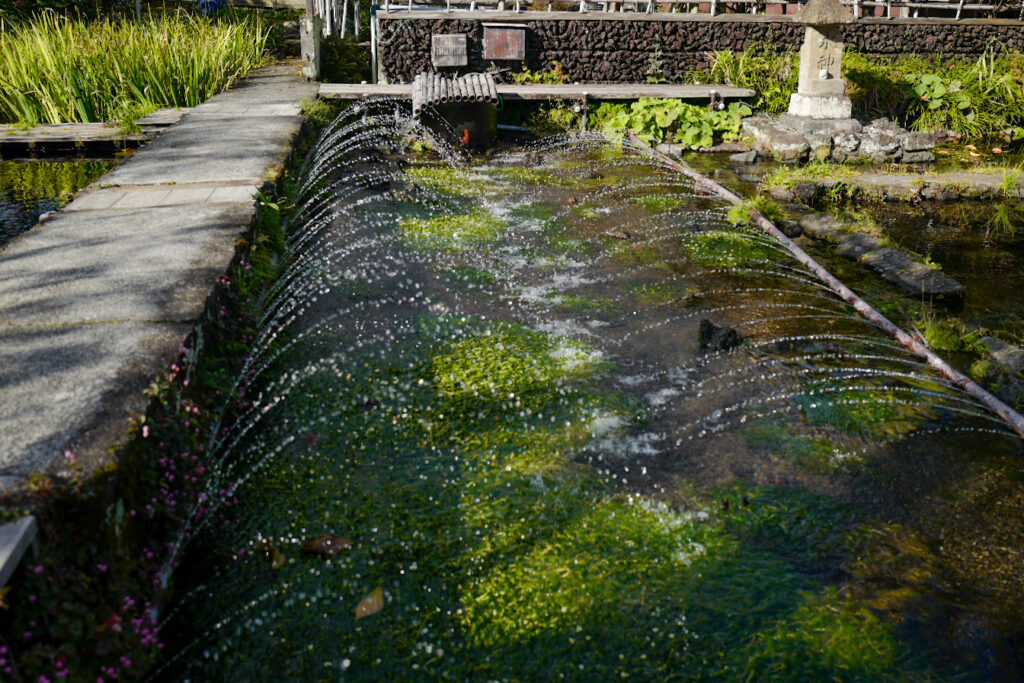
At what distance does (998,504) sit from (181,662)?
11.2ft

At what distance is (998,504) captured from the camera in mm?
3527

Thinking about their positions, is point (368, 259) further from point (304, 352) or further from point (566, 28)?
point (566, 28)

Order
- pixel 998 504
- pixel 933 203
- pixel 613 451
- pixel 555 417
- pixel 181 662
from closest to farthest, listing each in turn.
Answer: pixel 181 662
pixel 998 504
pixel 613 451
pixel 555 417
pixel 933 203

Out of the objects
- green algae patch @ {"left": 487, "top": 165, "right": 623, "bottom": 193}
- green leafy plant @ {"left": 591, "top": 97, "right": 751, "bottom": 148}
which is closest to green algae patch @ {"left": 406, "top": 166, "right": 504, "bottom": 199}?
green algae patch @ {"left": 487, "top": 165, "right": 623, "bottom": 193}

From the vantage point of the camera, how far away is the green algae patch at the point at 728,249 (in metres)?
6.58

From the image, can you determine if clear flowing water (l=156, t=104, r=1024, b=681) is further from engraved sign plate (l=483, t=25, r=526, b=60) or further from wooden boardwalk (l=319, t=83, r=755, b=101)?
engraved sign plate (l=483, t=25, r=526, b=60)

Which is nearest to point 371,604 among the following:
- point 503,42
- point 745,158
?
point 745,158

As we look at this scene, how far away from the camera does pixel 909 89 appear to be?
12.3m

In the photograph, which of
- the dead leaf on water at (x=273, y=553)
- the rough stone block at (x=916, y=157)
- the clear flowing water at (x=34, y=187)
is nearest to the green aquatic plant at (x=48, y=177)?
the clear flowing water at (x=34, y=187)

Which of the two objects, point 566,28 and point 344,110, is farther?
point 566,28

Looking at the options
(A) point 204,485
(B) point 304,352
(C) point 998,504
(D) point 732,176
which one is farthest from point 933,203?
(A) point 204,485

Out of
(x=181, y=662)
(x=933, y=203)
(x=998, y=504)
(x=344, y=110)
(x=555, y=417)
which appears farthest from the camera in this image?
(x=344, y=110)

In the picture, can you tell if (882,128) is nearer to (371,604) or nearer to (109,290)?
(109,290)

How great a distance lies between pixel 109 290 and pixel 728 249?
493 cm
